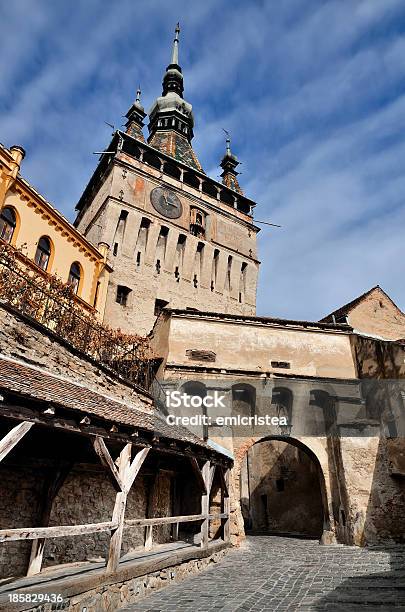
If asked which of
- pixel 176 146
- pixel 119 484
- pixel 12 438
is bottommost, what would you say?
pixel 119 484

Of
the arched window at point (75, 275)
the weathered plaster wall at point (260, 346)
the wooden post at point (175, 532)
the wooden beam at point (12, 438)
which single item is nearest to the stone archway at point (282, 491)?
the weathered plaster wall at point (260, 346)

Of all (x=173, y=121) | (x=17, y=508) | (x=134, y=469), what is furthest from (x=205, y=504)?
(x=173, y=121)

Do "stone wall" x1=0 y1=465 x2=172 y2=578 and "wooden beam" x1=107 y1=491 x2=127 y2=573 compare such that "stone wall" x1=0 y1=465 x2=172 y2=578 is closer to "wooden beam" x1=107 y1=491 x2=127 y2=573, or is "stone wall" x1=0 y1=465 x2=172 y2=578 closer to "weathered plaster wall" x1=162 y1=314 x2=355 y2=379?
"wooden beam" x1=107 y1=491 x2=127 y2=573

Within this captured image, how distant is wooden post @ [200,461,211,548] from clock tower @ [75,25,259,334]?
1304cm

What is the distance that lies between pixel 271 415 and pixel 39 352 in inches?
339

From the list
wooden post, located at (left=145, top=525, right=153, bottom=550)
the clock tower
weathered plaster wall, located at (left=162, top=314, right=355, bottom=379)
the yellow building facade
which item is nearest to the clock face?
the clock tower

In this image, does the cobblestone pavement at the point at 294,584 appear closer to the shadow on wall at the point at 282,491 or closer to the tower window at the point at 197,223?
the shadow on wall at the point at 282,491

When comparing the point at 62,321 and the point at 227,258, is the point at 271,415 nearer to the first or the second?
the point at 62,321

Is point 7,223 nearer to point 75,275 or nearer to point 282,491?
point 75,275

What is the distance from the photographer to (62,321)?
11.0 metres

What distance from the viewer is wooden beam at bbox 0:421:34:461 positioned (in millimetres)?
4406

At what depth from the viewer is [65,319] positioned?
11172 mm

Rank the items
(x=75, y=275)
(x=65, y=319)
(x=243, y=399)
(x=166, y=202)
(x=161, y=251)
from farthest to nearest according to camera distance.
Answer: (x=166, y=202), (x=161, y=251), (x=75, y=275), (x=243, y=399), (x=65, y=319)

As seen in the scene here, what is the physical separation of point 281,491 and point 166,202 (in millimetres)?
19489
